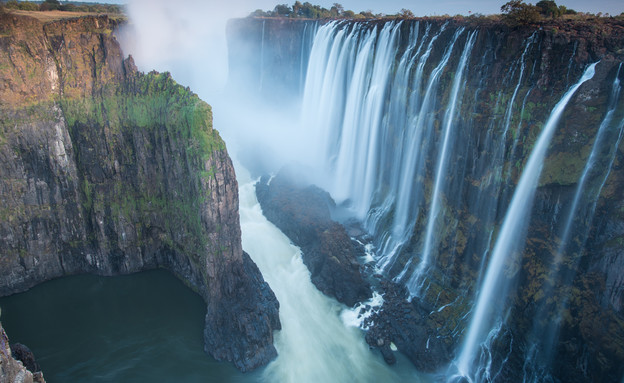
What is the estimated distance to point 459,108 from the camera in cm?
2445

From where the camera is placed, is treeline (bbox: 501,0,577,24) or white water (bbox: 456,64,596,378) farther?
treeline (bbox: 501,0,577,24)

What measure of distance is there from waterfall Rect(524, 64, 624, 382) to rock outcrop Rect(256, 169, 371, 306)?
398 inches

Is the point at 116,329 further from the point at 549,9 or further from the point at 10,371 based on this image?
the point at 549,9

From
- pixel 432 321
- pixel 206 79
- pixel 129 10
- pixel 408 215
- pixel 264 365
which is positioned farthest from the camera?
pixel 206 79

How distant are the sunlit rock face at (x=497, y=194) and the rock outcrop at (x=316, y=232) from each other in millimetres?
2602

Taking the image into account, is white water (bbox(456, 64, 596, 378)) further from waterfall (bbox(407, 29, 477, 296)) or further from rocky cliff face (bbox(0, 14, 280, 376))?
rocky cliff face (bbox(0, 14, 280, 376))

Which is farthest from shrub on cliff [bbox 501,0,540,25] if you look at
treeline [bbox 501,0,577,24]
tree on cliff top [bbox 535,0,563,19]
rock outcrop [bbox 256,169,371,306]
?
rock outcrop [bbox 256,169,371,306]

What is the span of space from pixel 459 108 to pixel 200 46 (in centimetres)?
6662

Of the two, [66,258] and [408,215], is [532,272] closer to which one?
[408,215]

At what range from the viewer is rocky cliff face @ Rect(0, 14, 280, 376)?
22.2m

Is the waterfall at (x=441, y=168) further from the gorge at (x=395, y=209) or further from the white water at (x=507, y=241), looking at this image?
the white water at (x=507, y=241)

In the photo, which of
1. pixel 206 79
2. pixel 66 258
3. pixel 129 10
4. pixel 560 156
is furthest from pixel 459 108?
pixel 206 79

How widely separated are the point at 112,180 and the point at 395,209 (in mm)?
20787

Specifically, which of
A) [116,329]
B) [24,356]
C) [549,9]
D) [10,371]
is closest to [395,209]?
[549,9]
